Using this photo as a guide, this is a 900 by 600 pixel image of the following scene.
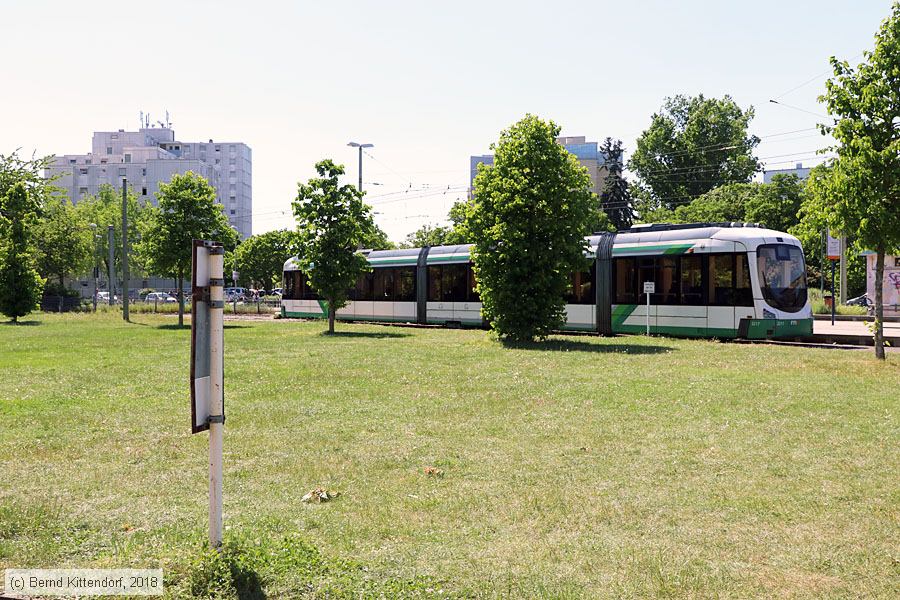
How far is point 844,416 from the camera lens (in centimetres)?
1015

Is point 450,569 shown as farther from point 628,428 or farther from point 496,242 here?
point 496,242

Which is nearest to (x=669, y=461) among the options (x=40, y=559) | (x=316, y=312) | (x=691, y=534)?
(x=691, y=534)

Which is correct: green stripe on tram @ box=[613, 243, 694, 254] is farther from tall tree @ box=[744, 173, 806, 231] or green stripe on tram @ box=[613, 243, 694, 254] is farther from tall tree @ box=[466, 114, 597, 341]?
tall tree @ box=[744, 173, 806, 231]

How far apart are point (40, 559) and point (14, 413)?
6.56m

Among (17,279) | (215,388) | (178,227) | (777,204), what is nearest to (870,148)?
(215,388)

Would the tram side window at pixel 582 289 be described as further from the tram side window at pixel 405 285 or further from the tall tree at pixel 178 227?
the tall tree at pixel 178 227

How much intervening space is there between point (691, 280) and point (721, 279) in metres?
1.00

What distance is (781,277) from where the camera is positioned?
75.4 ft

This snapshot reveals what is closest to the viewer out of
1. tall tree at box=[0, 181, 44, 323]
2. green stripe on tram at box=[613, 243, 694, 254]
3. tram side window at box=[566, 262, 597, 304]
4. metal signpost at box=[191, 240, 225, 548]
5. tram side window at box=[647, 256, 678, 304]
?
metal signpost at box=[191, 240, 225, 548]

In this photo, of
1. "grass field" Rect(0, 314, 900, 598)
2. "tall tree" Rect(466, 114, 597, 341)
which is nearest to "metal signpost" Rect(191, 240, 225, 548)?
"grass field" Rect(0, 314, 900, 598)

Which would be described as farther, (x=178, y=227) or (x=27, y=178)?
(x=178, y=227)

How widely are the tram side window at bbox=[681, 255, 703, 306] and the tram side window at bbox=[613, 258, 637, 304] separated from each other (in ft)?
6.13

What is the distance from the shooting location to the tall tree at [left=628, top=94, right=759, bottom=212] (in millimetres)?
88938

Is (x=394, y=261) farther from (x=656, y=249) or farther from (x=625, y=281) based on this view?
(x=656, y=249)
